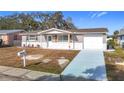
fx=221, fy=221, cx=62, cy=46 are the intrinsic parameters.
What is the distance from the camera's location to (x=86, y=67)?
346 inches

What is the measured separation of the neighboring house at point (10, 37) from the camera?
9.26 meters

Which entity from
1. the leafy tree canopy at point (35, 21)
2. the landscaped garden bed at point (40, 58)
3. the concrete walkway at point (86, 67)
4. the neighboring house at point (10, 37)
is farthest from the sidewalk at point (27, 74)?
the leafy tree canopy at point (35, 21)

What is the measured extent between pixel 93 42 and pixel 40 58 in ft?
8.96

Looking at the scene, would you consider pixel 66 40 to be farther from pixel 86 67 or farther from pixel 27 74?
pixel 27 74

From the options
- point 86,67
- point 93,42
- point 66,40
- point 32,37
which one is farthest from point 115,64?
point 32,37

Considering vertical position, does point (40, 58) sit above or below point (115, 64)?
above

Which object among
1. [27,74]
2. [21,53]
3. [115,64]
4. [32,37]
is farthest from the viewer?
[32,37]

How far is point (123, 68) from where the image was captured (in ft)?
A: 29.0

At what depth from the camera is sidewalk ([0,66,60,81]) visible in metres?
8.00

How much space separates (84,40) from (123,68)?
278cm

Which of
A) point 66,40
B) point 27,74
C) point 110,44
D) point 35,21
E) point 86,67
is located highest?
point 35,21

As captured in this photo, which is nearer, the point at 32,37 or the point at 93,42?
Answer: the point at 32,37

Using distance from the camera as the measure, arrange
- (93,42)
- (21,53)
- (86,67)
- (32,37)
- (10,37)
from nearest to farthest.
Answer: (86,67) → (21,53) → (10,37) → (32,37) → (93,42)

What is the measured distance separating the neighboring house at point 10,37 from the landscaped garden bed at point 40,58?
0.89ft
